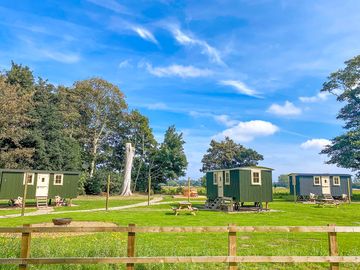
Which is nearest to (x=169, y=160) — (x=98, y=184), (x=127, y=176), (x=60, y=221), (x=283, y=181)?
(x=127, y=176)

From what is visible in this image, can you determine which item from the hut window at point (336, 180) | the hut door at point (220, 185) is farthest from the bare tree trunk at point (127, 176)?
the hut window at point (336, 180)

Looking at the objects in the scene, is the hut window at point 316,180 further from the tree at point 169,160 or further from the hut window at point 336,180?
the tree at point 169,160

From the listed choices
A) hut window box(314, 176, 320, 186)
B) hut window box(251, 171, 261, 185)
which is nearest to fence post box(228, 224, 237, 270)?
hut window box(251, 171, 261, 185)

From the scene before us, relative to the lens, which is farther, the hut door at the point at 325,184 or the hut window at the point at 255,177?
the hut door at the point at 325,184

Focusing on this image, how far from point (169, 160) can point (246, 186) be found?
1009 inches

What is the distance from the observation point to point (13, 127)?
3206 cm

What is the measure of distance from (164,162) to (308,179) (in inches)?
863

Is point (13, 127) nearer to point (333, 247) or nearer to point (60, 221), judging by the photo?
point (60, 221)

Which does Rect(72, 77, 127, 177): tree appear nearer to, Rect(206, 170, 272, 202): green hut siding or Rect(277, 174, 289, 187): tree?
Rect(206, 170, 272, 202): green hut siding

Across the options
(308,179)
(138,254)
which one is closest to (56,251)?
(138,254)

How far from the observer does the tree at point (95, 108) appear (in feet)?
147

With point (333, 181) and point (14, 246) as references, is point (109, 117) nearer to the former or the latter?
point (333, 181)

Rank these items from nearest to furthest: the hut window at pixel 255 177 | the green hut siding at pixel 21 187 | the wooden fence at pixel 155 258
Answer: the wooden fence at pixel 155 258 < the hut window at pixel 255 177 < the green hut siding at pixel 21 187

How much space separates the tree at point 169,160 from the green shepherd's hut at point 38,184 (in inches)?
840
